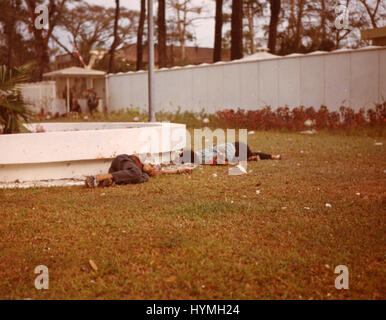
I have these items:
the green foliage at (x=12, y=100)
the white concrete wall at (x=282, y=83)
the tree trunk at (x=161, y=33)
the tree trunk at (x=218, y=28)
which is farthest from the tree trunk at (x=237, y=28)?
the green foliage at (x=12, y=100)

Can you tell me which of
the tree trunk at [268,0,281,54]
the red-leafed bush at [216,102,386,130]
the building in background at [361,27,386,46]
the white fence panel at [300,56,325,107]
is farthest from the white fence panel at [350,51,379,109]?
the tree trunk at [268,0,281,54]

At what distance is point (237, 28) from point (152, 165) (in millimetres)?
14160

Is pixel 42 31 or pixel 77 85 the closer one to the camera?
pixel 77 85

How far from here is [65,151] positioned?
6.41m

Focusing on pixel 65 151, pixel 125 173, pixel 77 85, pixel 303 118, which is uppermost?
pixel 77 85

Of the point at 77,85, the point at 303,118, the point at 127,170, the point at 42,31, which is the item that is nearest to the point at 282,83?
the point at 303,118

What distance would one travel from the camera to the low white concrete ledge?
20.4 feet

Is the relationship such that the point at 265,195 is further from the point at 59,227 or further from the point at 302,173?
the point at 59,227

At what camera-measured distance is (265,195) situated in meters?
5.25

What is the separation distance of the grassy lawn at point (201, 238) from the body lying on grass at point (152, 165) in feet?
0.64

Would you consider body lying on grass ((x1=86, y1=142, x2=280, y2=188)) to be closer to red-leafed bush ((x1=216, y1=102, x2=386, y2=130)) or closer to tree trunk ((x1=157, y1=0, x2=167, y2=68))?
red-leafed bush ((x1=216, y1=102, x2=386, y2=130))

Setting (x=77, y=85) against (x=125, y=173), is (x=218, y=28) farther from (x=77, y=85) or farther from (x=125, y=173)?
(x=125, y=173)

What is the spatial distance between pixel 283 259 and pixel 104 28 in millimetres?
44073
